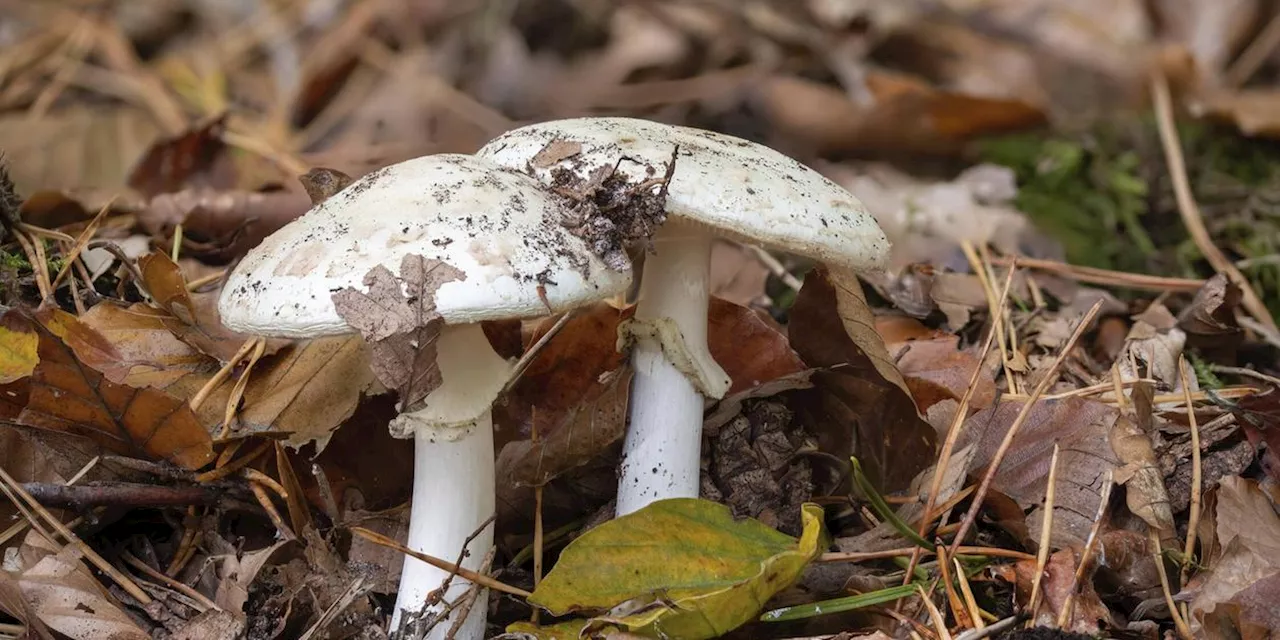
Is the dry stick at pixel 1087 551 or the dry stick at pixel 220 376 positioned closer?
the dry stick at pixel 1087 551

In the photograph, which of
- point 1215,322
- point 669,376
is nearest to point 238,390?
point 669,376

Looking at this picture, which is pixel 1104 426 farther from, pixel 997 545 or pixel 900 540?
pixel 900 540

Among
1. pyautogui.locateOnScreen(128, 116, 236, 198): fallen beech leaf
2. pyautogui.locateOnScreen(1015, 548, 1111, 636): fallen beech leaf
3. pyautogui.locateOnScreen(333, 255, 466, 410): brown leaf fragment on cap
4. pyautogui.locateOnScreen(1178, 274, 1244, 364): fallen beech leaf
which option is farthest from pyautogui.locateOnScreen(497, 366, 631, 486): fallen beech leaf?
pyautogui.locateOnScreen(128, 116, 236, 198): fallen beech leaf

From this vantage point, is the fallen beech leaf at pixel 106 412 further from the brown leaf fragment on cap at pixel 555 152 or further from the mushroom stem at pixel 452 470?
the brown leaf fragment on cap at pixel 555 152

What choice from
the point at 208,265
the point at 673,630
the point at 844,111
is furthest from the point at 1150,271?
the point at 208,265

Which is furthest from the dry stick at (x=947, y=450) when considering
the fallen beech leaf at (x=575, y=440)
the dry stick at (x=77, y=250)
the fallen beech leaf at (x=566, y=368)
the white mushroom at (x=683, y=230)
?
the dry stick at (x=77, y=250)

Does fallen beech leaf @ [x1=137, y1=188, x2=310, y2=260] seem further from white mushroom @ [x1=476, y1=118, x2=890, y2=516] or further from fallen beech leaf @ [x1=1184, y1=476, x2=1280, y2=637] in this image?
fallen beech leaf @ [x1=1184, y1=476, x2=1280, y2=637]

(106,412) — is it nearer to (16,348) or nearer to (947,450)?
(16,348)
